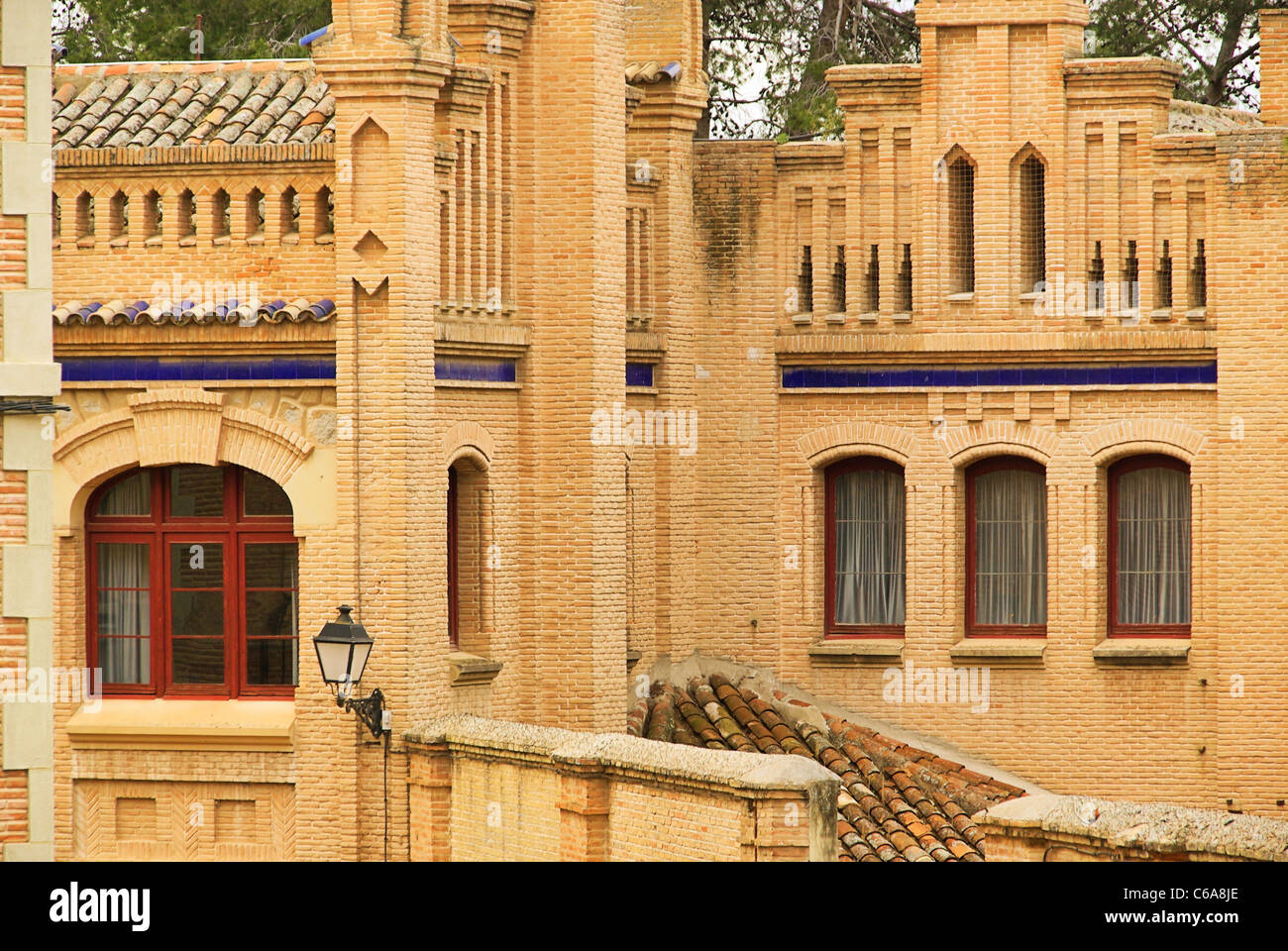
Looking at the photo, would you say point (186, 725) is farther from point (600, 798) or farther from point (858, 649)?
point (858, 649)

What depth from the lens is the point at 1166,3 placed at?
112 ft

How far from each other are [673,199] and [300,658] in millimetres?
6347

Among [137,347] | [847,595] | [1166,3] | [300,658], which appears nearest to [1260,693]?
[847,595]

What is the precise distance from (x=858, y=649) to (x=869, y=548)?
1040 millimetres

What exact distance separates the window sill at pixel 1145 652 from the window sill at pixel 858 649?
1.96 meters

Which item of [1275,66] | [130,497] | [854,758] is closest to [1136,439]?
[1275,66]

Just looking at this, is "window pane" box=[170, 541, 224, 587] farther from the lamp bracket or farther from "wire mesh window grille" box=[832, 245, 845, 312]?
"wire mesh window grille" box=[832, 245, 845, 312]

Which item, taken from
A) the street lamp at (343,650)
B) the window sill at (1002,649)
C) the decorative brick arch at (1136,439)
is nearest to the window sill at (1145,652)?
the window sill at (1002,649)

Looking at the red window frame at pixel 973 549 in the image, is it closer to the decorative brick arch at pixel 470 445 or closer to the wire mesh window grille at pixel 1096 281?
the wire mesh window grille at pixel 1096 281

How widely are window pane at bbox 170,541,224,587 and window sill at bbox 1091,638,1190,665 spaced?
28.1 feet

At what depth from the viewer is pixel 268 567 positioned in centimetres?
A: 2067

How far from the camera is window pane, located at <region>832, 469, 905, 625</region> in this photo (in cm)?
2439

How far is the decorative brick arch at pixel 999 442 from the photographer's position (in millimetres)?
23750

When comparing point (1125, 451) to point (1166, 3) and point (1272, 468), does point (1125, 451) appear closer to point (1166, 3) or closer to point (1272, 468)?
point (1272, 468)
